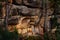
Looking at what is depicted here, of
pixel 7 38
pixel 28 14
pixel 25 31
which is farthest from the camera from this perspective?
pixel 28 14

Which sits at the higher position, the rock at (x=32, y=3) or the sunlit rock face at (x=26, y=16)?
the rock at (x=32, y=3)

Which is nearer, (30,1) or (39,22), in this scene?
(39,22)

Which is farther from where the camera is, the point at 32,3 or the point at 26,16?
the point at 32,3

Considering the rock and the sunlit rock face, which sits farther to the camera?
the rock

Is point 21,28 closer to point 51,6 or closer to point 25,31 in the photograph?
point 25,31

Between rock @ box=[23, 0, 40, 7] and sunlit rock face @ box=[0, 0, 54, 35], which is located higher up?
rock @ box=[23, 0, 40, 7]

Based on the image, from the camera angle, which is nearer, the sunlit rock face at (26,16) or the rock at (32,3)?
the sunlit rock face at (26,16)

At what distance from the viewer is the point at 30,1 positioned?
12680 millimetres

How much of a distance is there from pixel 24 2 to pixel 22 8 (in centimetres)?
64

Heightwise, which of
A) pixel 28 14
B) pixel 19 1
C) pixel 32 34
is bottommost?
pixel 32 34

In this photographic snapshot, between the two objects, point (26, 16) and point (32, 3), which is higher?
point (32, 3)

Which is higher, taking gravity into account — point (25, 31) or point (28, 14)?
point (28, 14)

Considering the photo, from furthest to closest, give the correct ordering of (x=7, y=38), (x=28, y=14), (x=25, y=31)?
1. (x=28, y=14)
2. (x=25, y=31)
3. (x=7, y=38)

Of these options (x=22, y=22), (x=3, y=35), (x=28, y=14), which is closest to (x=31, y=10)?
(x=28, y=14)
